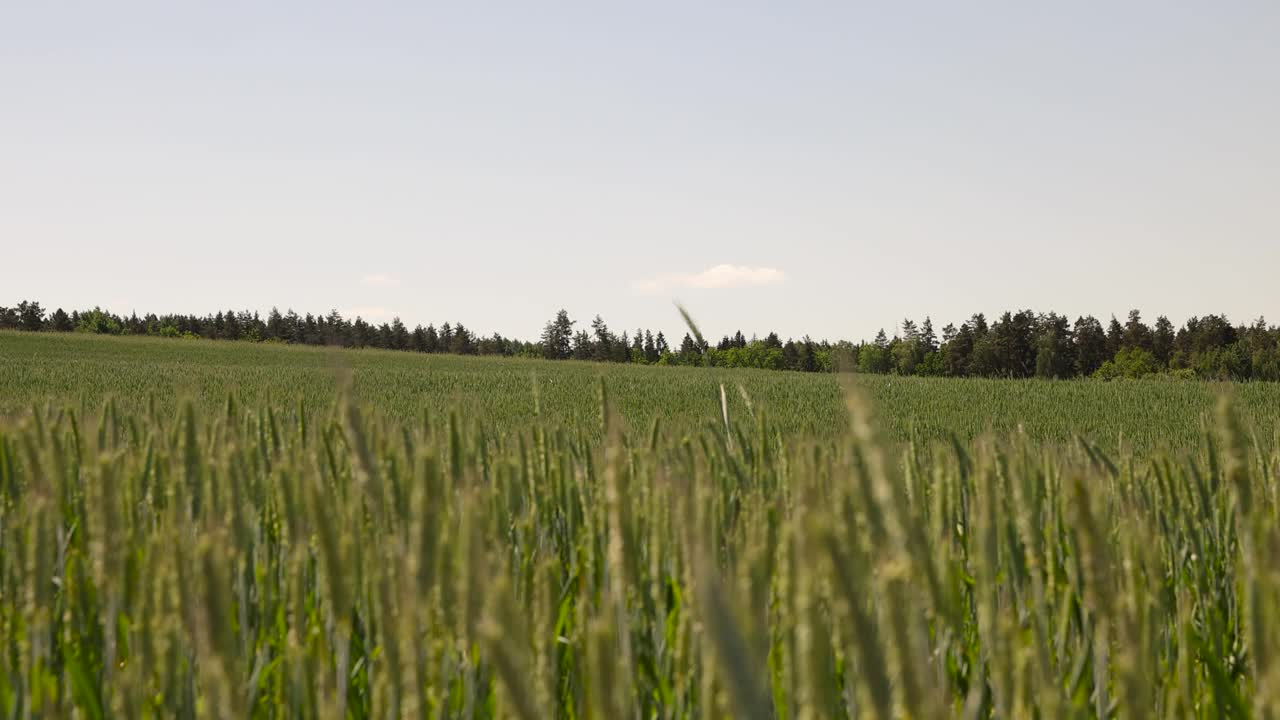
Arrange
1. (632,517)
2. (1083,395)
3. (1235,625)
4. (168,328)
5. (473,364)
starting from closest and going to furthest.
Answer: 1. (632,517)
2. (1235,625)
3. (1083,395)
4. (473,364)
5. (168,328)

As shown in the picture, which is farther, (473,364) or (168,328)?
(168,328)

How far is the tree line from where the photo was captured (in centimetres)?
6353

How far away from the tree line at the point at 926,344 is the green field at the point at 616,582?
38.9 metres

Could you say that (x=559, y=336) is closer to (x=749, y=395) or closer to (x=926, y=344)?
(x=926, y=344)

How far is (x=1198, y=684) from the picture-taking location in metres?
1.82

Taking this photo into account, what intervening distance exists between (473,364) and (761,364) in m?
52.9

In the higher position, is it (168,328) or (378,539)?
(168,328)

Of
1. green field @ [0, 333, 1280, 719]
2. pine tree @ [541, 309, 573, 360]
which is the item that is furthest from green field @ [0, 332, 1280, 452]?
pine tree @ [541, 309, 573, 360]

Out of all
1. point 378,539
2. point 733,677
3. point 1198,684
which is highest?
point 733,677

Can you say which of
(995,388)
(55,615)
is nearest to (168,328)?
(995,388)

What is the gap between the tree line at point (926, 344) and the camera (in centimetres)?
6353

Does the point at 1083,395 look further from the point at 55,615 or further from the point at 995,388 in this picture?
the point at 55,615

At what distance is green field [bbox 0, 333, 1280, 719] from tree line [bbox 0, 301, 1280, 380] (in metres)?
38.9

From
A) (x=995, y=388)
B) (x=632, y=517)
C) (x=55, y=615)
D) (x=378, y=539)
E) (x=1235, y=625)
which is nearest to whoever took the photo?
(x=632, y=517)
